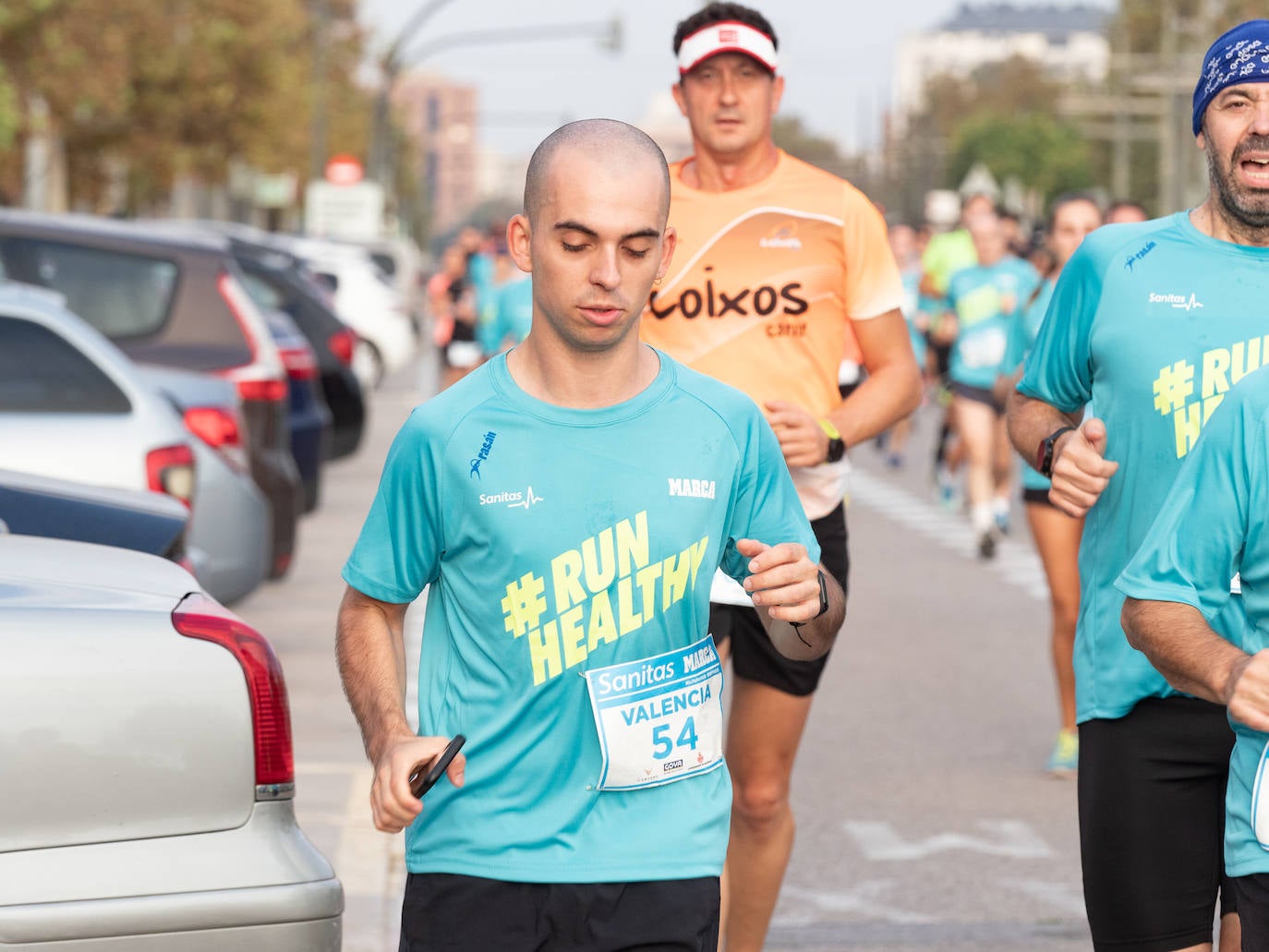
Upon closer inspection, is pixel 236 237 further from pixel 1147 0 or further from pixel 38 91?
pixel 1147 0

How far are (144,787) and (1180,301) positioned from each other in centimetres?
202

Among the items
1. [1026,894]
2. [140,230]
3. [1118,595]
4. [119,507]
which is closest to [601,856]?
[1118,595]

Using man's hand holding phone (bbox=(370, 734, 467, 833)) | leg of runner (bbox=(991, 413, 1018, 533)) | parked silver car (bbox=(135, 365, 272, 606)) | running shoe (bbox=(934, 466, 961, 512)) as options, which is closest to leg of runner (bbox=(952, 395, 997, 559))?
leg of runner (bbox=(991, 413, 1018, 533))

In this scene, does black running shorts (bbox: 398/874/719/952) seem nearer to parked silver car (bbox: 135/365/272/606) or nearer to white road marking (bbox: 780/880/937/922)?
white road marking (bbox: 780/880/937/922)

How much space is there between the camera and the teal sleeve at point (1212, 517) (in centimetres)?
363

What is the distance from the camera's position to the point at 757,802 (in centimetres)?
570

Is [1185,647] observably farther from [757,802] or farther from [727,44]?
[727,44]

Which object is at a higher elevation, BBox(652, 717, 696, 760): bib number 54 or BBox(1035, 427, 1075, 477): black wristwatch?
BBox(1035, 427, 1075, 477): black wristwatch

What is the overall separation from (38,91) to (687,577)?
25.4m

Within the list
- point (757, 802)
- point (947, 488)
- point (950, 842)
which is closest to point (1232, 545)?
point (757, 802)

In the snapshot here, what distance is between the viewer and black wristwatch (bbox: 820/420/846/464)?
5.32 meters

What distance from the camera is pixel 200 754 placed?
4102 millimetres

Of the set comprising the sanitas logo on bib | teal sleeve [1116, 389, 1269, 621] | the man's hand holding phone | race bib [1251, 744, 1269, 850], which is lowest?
race bib [1251, 744, 1269, 850]

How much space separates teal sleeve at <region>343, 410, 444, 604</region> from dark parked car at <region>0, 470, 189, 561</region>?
199 cm
